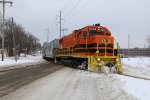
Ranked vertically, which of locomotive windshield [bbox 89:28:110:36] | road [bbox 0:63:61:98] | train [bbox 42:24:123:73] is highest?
locomotive windshield [bbox 89:28:110:36]

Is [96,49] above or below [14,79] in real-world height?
above

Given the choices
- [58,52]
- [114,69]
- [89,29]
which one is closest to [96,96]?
[114,69]

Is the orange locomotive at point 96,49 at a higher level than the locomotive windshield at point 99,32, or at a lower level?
lower

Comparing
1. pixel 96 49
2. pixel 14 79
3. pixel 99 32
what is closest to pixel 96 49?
pixel 96 49

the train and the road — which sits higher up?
the train

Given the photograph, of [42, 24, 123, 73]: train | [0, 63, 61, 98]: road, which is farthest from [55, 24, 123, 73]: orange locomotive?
[0, 63, 61, 98]: road

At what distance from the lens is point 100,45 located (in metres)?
23.0

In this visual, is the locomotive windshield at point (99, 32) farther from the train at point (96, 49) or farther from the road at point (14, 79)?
the road at point (14, 79)

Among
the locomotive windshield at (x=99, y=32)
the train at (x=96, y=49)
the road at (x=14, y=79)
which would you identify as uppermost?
the locomotive windshield at (x=99, y=32)

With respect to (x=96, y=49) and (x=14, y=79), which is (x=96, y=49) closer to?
(x=96, y=49)

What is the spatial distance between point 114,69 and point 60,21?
64484 mm

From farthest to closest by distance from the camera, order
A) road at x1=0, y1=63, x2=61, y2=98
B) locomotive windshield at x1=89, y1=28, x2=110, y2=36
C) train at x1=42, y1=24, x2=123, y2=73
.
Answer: locomotive windshield at x1=89, y1=28, x2=110, y2=36 < train at x1=42, y1=24, x2=123, y2=73 < road at x1=0, y1=63, x2=61, y2=98

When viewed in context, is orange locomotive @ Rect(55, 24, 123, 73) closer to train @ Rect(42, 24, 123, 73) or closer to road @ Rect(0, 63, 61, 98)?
train @ Rect(42, 24, 123, 73)

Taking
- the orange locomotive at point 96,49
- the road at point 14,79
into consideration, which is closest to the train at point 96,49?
the orange locomotive at point 96,49
